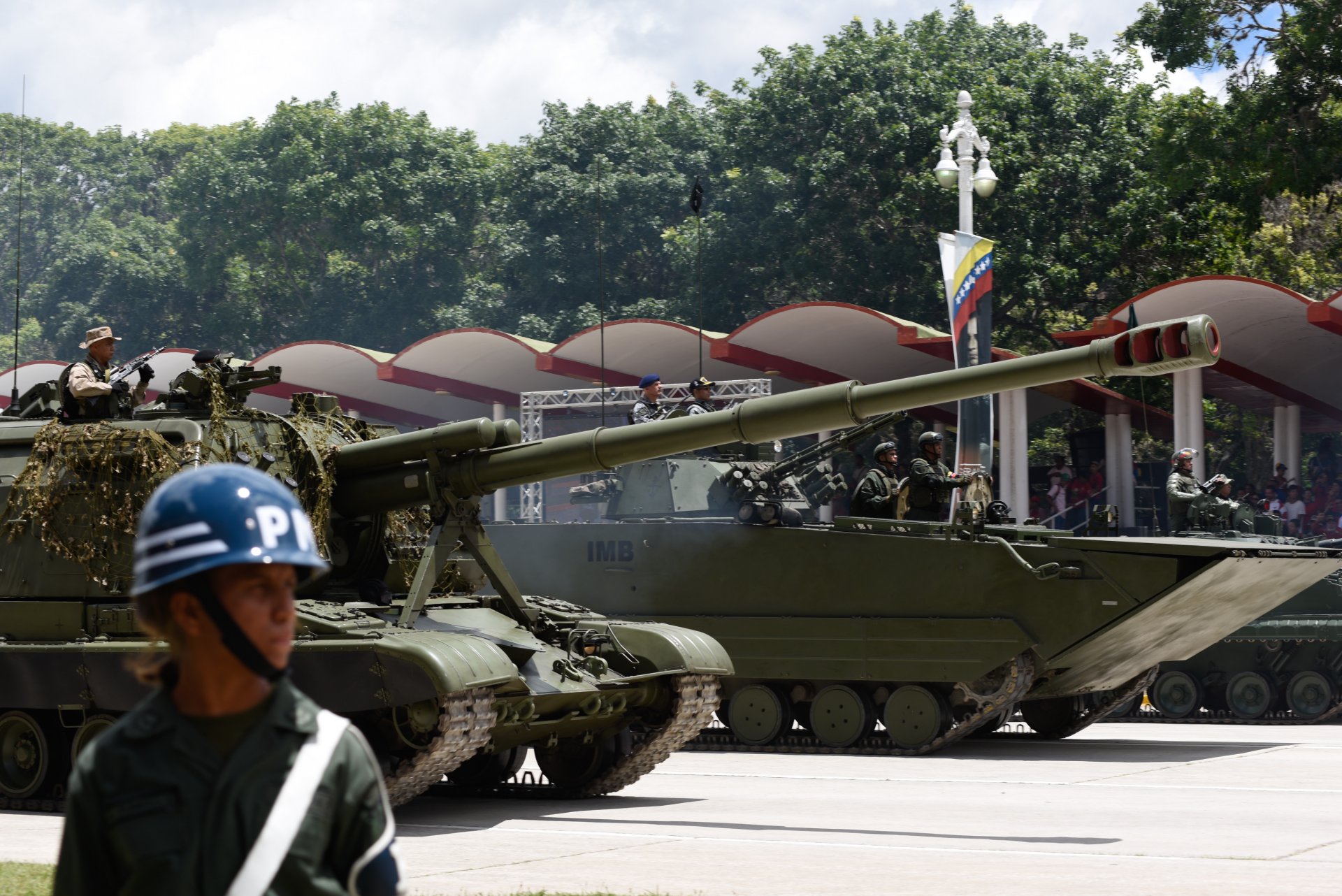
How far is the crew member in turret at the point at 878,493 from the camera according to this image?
1664 cm

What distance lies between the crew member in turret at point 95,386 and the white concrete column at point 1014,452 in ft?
60.4

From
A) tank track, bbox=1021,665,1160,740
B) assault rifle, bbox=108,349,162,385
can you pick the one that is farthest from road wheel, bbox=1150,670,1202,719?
assault rifle, bbox=108,349,162,385

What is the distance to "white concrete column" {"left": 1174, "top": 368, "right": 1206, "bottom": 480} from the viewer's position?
90.1 ft

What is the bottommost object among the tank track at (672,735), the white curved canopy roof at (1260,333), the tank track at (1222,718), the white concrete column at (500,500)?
the tank track at (1222,718)

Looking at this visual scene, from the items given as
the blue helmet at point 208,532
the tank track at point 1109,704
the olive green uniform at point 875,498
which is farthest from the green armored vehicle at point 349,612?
the blue helmet at point 208,532

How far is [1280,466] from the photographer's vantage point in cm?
2933

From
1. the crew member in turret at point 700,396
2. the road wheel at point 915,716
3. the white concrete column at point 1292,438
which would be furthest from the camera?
the white concrete column at point 1292,438

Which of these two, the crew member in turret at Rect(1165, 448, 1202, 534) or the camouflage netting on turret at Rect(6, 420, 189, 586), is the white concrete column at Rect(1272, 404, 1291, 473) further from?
the camouflage netting on turret at Rect(6, 420, 189, 586)

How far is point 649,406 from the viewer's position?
16.5 meters

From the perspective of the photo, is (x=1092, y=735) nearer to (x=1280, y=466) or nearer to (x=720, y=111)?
(x=1280, y=466)

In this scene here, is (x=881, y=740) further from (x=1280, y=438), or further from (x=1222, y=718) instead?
(x=1280, y=438)

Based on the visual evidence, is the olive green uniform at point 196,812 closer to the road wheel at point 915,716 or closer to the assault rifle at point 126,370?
the assault rifle at point 126,370

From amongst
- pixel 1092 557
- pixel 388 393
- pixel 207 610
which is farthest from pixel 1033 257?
pixel 207 610

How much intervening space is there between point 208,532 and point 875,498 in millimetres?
14121
